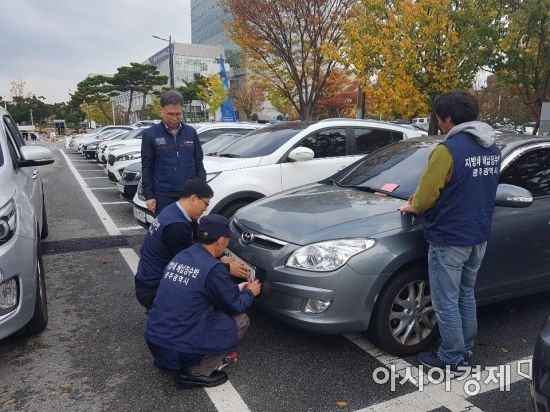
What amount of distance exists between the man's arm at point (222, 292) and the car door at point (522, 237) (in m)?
1.80

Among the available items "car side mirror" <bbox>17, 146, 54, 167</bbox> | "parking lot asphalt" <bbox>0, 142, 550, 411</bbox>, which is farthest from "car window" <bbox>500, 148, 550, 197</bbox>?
"car side mirror" <bbox>17, 146, 54, 167</bbox>

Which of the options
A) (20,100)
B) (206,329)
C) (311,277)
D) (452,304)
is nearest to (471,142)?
(452,304)

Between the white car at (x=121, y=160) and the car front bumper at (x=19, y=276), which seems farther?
the white car at (x=121, y=160)

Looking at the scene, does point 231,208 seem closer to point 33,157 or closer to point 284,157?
point 284,157

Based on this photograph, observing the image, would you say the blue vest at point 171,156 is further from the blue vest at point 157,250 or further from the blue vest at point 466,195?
the blue vest at point 466,195

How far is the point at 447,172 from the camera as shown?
274cm

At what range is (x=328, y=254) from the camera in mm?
3010

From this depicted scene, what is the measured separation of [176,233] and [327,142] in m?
3.25

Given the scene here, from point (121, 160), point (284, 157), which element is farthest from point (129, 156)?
point (284, 157)

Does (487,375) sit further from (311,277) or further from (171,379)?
(171,379)

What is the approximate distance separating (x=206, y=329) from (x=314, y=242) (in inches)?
34.7

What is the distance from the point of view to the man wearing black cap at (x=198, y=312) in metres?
2.74

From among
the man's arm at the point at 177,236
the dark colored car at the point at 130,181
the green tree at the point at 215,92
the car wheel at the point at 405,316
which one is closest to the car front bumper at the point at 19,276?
the man's arm at the point at 177,236

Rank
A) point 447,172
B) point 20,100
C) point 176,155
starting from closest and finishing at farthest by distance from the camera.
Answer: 1. point 447,172
2. point 176,155
3. point 20,100
